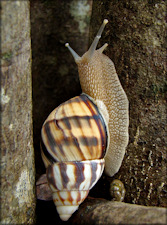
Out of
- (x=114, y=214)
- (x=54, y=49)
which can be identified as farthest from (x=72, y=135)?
(x=54, y=49)

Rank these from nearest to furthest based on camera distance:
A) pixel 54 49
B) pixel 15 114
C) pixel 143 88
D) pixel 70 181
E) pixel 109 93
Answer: pixel 15 114
pixel 70 181
pixel 143 88
pixel 109 93
pixel 54 49

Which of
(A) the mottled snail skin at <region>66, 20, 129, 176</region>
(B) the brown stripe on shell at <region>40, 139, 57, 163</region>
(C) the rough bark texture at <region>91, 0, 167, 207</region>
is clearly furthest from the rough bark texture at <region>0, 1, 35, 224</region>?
(C) the rough bark texture at <region>91, 0, 167, 207</region>

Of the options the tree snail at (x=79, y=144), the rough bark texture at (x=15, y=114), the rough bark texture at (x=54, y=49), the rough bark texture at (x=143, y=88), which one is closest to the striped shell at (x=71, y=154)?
the tree snail at (x=79, y=144)

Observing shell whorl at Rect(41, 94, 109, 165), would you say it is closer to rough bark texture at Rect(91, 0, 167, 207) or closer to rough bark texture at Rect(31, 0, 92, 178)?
rough bark texture at Rect(91, 0, 167, 207)

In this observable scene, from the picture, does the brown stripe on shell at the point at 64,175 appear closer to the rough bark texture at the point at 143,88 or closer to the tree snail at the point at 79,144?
the tree snail at the point at 79,144

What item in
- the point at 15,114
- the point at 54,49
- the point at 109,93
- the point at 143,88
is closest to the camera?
the point at 15,114

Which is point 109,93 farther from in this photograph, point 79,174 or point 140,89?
point 79,174

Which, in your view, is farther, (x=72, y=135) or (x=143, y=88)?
(x=143, y=88)
